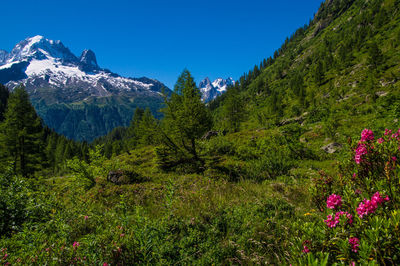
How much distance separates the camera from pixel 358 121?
1669 cm

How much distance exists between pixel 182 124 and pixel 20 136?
2418 cm

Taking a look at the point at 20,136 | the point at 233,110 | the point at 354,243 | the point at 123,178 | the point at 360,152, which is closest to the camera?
the point at 354,243

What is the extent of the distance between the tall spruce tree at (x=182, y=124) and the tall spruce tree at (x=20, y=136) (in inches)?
834

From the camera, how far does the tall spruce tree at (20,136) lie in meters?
23.0

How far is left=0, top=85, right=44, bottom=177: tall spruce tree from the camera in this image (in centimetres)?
2302

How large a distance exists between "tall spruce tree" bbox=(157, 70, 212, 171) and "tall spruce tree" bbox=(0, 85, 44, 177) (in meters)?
21.2

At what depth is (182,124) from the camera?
13492 mm

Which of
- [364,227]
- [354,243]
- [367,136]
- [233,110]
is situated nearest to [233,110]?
[233,110]

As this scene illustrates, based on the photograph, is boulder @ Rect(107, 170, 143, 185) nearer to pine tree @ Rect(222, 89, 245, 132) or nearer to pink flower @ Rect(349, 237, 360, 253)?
pink flower @ Rect(349, 237, 360, 253)

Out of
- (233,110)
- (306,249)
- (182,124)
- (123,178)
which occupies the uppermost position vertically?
(233,110)

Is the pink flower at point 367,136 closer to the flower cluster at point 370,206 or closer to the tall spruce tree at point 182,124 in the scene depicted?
the flower cluster at point 370,206

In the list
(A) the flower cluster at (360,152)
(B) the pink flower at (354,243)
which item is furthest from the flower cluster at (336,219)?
(A) the flower cluster at (360,152)

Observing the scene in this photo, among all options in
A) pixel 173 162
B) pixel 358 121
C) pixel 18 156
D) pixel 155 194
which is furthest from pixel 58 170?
pixel 358 121

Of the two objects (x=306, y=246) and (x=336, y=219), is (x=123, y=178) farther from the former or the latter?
(x=336, y=219)
